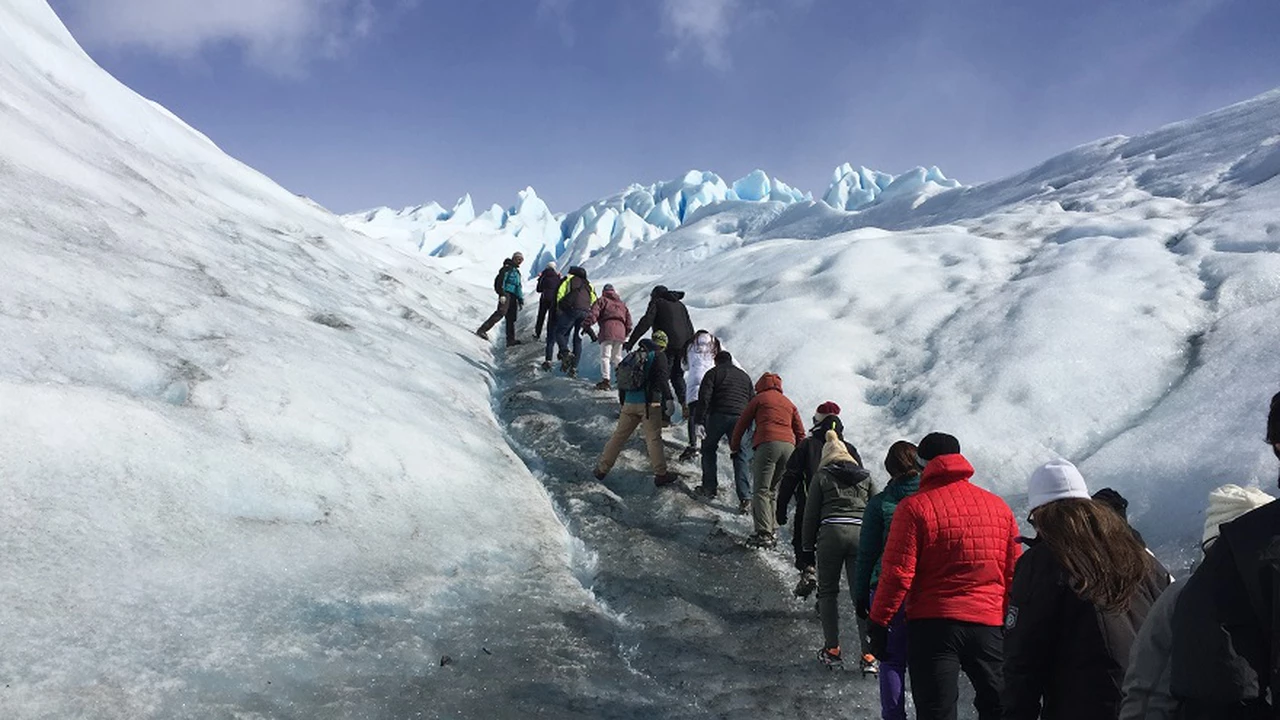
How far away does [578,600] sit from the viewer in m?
6.31

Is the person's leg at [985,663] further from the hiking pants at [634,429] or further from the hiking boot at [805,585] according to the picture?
the hiking pants at [634,429]

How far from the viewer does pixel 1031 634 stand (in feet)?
9.34

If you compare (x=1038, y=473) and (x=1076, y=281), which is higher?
(x=1076, y=281)

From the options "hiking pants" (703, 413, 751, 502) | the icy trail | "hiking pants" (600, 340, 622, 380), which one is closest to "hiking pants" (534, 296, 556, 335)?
"hiking pants" (600, 340, 622, 380)

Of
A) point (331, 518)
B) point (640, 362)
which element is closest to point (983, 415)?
point (640, 362)

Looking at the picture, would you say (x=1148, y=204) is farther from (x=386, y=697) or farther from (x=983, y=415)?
(x=386, y=697)

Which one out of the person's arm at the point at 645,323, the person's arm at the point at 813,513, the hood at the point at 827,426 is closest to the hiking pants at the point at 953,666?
the person's arm at the point at 813,513

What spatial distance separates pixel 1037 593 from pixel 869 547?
2030 mm

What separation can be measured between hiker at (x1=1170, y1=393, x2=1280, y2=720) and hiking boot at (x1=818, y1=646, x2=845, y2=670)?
3986 mm

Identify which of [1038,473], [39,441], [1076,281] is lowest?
[1038,473]

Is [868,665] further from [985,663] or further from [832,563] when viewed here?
[985,663]

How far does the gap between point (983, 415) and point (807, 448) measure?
3.57m

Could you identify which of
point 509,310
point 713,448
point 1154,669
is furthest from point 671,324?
point 1154,669

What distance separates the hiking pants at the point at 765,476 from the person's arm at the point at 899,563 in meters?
3.96
